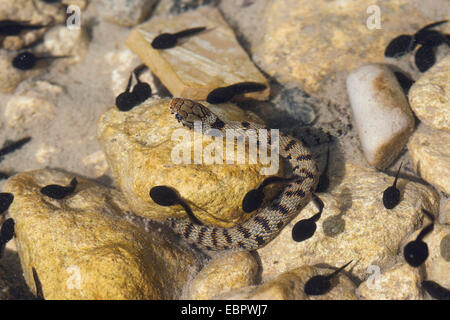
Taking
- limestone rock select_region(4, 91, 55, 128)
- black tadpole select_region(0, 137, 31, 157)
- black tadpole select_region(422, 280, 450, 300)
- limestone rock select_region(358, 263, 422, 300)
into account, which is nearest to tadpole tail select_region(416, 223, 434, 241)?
limestone rock select_region(358, 263, 422, 300)

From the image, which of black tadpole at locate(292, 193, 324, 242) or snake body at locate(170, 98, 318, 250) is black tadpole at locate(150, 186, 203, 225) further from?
black tadpole at locate(292, 193, 324, 242)

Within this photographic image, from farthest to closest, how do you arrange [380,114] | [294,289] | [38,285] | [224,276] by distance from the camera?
1. [380,114]
2. [224,276]
3. [38,285]
4. [294,289]

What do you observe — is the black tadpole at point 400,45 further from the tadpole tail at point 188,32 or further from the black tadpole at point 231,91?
the tadpole tail at point 188,32

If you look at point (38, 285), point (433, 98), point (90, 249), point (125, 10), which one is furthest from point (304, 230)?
point (125, 10)

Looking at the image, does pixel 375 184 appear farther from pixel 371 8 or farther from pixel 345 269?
pixel 371 8

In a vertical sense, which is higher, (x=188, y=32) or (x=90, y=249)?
(x=188, y=32)

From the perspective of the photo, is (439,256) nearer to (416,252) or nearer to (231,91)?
(416,252)
